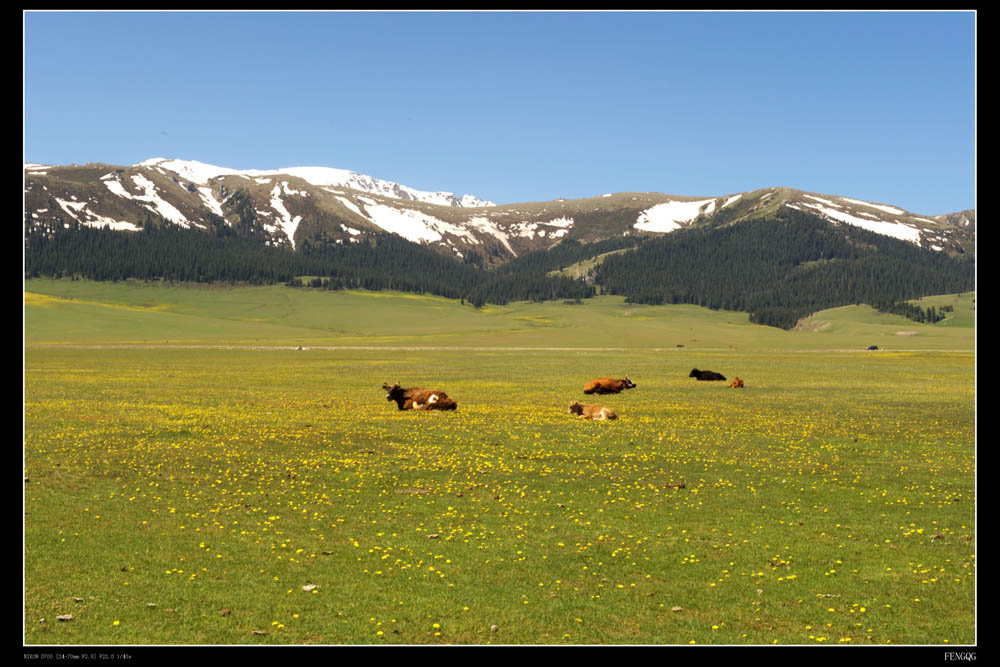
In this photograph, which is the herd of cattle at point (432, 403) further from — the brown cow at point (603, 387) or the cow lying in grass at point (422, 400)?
the brown cow at point (603, 387)

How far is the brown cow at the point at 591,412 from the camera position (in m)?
30.2

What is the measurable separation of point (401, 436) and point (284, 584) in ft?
47.0

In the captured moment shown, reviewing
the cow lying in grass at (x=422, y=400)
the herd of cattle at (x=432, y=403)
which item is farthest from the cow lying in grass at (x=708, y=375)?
the cow lying in grass at (x=422, y=400)

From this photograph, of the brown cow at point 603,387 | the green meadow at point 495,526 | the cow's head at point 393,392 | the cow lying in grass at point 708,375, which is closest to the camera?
the green meadow at point 495,526

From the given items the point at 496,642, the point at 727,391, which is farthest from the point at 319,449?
the point at 727,391

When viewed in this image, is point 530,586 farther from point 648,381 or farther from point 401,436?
point 648,381

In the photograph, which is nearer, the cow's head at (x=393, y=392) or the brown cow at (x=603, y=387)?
the cow's head at (x=393, y=392)


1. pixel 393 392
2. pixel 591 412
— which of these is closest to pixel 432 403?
pixel 393 392

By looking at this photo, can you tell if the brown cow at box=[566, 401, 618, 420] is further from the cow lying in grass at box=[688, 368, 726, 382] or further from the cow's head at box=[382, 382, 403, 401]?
the cow lying in grass at box=[688, 368, 726, 382]

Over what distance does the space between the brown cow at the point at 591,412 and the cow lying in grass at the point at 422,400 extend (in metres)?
5.28

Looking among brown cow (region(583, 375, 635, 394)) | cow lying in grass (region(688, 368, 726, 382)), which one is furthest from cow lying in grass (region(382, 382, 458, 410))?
cow lying in grass (region(688, 368, 726, 382))

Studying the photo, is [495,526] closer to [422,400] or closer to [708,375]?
[422,400]

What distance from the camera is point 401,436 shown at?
1014 inches

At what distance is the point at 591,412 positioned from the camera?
3080 centimetres
